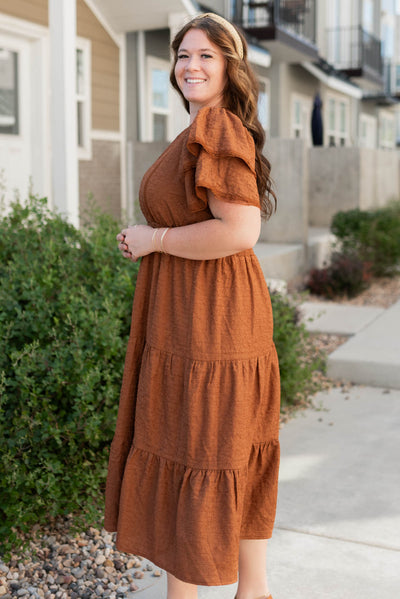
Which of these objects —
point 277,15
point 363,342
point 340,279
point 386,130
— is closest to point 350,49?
point 277,15

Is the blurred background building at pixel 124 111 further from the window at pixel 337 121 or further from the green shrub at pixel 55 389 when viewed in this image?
the window at pixel 337 121

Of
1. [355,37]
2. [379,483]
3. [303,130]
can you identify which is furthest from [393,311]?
[355,37]

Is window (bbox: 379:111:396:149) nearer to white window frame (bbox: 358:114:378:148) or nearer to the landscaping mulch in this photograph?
white window frame (bbox: 358:114:378:148)

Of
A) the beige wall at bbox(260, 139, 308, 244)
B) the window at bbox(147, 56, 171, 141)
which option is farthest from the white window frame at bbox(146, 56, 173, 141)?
the beige wall at bbox(260, 139, 308, 244)

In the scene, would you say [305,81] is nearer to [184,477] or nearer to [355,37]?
[355,37]

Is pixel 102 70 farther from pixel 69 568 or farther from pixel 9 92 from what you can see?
pixel 69 568

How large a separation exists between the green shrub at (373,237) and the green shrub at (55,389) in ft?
22.0

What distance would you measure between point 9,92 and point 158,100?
10.9 feet

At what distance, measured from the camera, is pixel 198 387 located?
213cm

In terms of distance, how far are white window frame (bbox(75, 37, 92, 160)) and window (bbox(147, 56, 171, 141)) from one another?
4.38ft

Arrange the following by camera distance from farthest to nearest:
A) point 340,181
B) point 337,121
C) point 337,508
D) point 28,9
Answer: point 337,121
point 340,181
point 28,9
point 337,508

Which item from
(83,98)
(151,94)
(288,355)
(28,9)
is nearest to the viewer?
(288,355)

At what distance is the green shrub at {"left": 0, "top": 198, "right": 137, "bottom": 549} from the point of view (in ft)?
9.61

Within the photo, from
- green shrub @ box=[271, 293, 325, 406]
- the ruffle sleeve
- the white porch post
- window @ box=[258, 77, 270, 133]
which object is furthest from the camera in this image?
window @ box=[258, 77, 270, 133]
